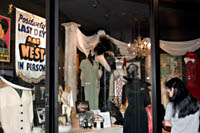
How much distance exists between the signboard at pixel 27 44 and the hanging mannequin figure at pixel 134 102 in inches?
42.8

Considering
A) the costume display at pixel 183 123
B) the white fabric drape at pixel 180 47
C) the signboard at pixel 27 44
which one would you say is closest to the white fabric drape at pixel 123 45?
the white fabric drape at pixel 180 47

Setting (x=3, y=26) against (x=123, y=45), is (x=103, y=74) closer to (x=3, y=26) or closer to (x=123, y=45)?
(x=123, y=45)

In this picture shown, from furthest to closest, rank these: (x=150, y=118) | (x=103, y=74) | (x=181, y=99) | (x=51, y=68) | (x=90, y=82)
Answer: (x=103, y=74) < (x=90, y=82) < (x=181, y=99) < (x=150, y=118) < (x=51, y=68)

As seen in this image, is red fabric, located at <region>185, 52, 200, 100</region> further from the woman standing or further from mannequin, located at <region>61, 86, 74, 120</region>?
mannequin, located at <region>61, 86, 74, 120</region>

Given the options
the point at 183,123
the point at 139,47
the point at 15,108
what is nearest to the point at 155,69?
the point at 139,47

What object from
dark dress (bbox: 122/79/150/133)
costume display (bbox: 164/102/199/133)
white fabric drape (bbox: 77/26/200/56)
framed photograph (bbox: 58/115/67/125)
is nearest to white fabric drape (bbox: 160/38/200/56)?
white fabric drape (bbox: 77/26/200/56)

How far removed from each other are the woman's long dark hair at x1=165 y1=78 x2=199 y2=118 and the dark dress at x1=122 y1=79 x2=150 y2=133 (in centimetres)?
33

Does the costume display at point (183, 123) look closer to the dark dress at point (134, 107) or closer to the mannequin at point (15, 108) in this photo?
the dark dress at point (134, 107)

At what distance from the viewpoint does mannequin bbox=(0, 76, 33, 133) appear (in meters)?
A: 2.46

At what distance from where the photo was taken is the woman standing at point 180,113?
8.29 ft

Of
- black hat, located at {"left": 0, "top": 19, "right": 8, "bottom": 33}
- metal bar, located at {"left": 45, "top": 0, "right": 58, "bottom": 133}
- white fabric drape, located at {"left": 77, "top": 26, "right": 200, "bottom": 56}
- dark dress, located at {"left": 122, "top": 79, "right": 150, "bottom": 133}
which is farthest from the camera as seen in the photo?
white fabric drape, located at {"left": 77, "top": 26, "right": 200, "bottom": 56}

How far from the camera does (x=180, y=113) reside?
255 centimetres

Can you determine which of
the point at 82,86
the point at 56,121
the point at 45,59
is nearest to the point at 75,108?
the point at 82,86

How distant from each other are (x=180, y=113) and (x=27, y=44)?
1792 millimetres
